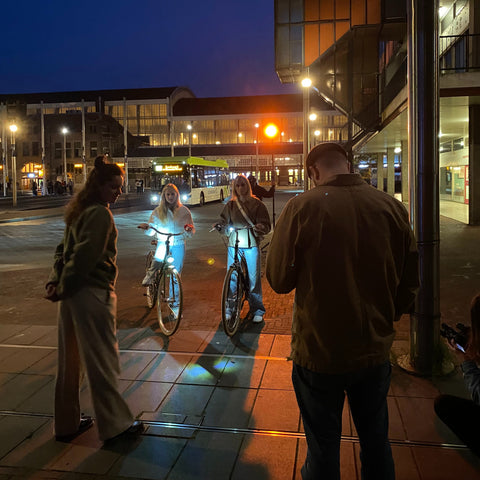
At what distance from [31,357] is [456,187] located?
21.5 m

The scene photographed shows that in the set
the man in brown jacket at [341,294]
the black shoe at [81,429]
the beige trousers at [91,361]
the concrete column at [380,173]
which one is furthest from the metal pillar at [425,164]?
the concrete column at [380,173]

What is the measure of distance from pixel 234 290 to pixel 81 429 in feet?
8.70

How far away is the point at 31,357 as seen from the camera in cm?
518

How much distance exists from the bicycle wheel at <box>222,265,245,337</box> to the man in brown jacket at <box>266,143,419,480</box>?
127 inches

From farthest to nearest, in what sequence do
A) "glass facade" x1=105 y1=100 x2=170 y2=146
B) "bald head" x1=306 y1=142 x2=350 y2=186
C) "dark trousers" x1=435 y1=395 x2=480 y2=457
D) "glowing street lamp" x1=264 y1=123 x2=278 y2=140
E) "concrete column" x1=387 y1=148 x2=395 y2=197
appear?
1. "glass facade" x1=105 y1=100 x2=170 y2=146
2. "concrete column" x1=387 y1=148 x2=395 y2=197
3. "glowing street lamp" x1=264 y1=123 x2=278 y2=140
4. "dark trousers" x1=435 y1=395 x2=480 y2=457
5. "bald head" x1=306 y1=142 x2=350 y2=186

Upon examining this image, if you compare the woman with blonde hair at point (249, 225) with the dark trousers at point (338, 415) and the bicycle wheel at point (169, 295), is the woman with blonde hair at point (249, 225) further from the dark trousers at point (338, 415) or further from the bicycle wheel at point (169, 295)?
the dark trousers at point (338, 415)

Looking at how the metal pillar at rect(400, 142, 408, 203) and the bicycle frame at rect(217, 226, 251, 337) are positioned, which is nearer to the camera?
the bicycle frame at rect(217, 226, 251, 337)

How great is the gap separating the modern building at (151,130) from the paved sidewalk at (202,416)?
61050mm

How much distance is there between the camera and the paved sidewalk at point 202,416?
317 centimetres

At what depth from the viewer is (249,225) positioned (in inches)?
247

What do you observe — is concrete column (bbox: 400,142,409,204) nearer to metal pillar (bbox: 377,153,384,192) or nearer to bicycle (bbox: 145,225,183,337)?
metal pillar (bbox: 377,153,384,192)

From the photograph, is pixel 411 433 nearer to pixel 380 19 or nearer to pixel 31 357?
pixel 31 357

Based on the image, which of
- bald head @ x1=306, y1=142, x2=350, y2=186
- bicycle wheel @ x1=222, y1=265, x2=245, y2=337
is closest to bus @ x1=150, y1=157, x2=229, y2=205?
bicycle wheel @ x1=222, y1=265, x2=245, y2=337

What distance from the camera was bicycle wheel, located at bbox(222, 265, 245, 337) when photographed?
569 cm
